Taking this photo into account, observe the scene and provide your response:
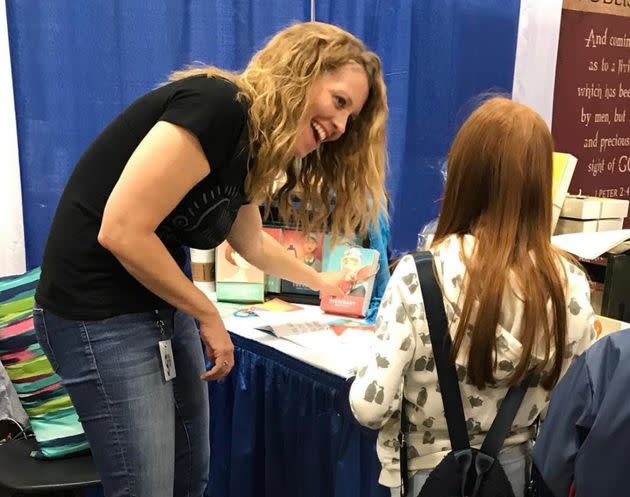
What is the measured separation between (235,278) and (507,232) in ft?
3.67

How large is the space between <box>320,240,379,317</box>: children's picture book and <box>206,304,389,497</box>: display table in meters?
0.27

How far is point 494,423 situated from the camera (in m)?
1.06

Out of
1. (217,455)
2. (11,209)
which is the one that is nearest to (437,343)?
(217,455)

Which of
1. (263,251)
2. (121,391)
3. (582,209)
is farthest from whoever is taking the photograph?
(582,209)

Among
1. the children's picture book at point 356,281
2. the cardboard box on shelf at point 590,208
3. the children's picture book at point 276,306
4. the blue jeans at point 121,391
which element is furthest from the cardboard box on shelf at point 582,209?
the blue jeans at point 121,391

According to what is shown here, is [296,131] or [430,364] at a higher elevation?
[296,131]

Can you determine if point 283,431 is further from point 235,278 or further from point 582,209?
point 582,209

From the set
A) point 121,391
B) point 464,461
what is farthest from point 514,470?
point 121,391

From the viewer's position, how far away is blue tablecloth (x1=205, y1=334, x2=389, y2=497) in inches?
58.6

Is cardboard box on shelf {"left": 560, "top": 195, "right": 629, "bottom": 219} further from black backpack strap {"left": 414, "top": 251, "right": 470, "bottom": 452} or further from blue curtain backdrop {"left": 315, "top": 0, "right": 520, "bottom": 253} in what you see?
black backpack strap {"left": 414, "top": 251, "right": 470, "bottom": 452}

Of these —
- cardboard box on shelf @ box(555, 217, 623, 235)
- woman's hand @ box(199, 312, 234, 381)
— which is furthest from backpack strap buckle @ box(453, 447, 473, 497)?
cardboard box on shelf @ box(555, 217, 623, 235)

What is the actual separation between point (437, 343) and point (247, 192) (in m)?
0.44

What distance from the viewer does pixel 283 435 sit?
5.62ft

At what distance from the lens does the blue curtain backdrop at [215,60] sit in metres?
1.80
